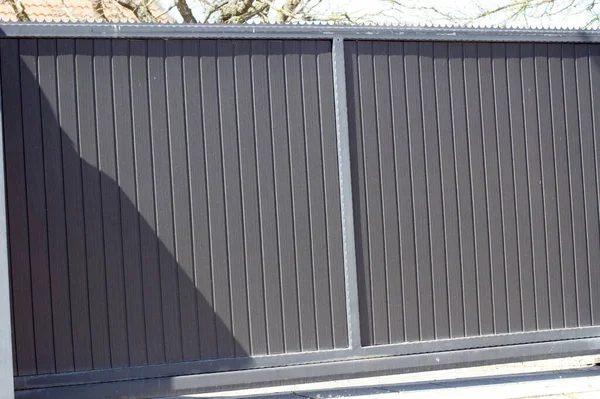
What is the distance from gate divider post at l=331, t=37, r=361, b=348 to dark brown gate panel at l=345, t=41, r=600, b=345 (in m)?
0.06

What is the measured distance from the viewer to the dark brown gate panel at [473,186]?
482 cm

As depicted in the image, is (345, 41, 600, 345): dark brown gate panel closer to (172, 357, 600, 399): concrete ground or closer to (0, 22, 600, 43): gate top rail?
(0, 22, 600, 43): gate top rail

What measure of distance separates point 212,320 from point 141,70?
137cm

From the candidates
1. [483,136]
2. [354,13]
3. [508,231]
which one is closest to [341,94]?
[483,136]

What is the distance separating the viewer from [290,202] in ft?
15.4

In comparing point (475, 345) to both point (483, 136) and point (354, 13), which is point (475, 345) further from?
point (354, 13)

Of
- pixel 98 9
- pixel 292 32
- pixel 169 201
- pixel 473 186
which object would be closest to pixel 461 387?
pixel 473 186

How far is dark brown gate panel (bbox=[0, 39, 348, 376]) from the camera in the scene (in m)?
4.34

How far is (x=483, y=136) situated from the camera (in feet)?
16.4

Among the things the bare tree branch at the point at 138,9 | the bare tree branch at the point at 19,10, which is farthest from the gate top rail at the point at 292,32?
the bare tree branch at the point at 138,9

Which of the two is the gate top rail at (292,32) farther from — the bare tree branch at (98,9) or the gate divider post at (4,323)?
the bare tree branch at (98,9)

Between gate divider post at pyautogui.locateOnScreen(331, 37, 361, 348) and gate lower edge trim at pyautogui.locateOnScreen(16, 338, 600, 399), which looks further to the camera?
gate divider post at pyautogui.locateOnScreen(331, 37, 361, 348)

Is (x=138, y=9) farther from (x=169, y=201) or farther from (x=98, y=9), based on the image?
(x=169, y=201)

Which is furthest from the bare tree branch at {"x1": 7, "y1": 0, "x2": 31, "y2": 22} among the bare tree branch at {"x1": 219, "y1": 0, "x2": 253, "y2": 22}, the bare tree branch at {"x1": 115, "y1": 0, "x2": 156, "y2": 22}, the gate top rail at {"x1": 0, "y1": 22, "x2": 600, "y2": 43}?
the gate top rail at {"x1": 0, "y1": 22, "x2": 600, "y2": 43}
